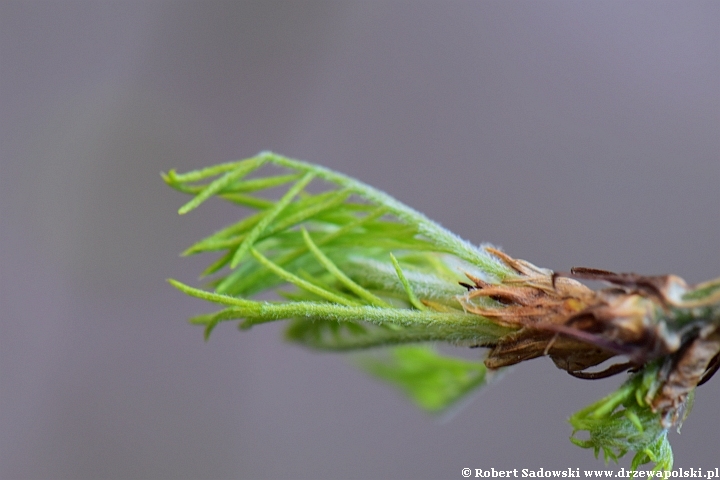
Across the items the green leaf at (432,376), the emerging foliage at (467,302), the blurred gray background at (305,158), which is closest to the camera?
the emerging foliage at (467,302)

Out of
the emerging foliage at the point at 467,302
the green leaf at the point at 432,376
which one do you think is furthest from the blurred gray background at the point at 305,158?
the emerging foliage at the point at 467,302

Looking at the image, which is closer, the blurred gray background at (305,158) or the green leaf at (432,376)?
the green leaf at (432,376)

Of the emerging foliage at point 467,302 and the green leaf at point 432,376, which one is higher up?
the emerging foliage at point 467,302

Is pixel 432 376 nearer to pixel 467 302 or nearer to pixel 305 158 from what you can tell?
pixel 467 302

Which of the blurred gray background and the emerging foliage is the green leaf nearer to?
the emerging foliage

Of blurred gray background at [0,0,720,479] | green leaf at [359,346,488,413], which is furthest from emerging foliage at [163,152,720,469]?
blurred gray background at [0,0,720,479]

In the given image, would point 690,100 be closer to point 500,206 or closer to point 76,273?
point 500,206

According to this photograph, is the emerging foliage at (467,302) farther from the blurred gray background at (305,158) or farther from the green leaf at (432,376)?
the blurred gray background at (305,158)
